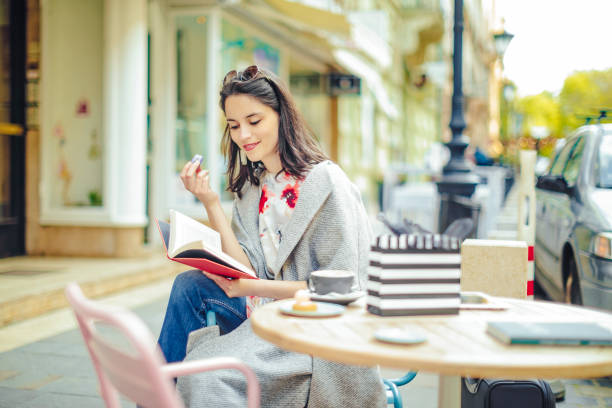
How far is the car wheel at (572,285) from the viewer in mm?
4561

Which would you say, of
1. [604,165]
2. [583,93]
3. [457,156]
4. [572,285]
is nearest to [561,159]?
[604,165]

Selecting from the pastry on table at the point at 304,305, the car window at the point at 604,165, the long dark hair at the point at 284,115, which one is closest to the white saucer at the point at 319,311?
the pastry on table at the point at 304,305

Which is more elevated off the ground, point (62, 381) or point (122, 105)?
point (122, 105)

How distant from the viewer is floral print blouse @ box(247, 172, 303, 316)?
2650 millimetres

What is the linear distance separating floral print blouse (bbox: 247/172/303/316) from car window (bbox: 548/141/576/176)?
3.72 meters

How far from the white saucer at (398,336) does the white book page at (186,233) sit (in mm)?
720

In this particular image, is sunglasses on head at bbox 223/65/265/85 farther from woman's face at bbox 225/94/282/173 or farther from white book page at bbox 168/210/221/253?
white book page at bbox 168/210/221/253

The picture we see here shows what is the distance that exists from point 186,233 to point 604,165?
3.74 meters

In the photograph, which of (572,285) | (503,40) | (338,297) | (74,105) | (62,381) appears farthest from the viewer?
(503,40)

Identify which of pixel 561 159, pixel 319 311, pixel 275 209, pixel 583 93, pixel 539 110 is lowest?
pixel 319 311

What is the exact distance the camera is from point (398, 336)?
1.52 meters

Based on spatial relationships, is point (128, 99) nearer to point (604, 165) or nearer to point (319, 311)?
point (604, 165)

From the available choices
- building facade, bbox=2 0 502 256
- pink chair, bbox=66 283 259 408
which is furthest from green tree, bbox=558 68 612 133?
pink chair, bbox=66 283 259 408

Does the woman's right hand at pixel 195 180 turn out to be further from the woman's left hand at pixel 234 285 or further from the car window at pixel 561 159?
the car window at pixel 561 159
